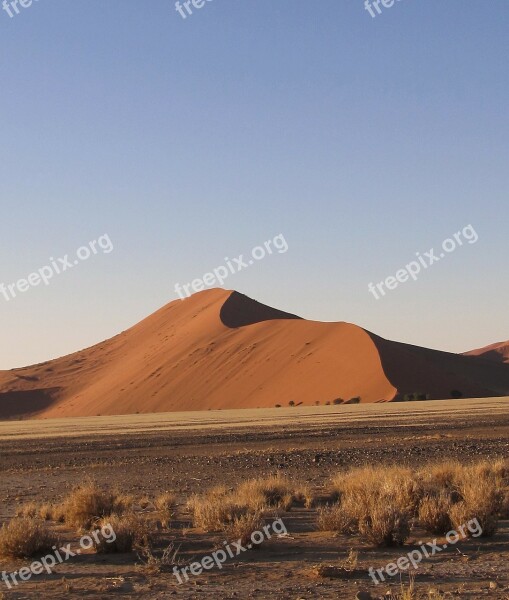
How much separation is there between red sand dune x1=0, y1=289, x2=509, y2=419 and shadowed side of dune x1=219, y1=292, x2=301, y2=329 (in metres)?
0.21

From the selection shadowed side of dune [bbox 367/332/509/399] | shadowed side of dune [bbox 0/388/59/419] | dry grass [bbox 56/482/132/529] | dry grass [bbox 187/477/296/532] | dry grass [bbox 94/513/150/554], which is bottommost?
shadowed side of dune [bbox 367/332/509/399]

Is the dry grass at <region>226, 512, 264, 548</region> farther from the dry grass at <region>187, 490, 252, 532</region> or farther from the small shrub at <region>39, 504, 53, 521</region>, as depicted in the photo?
the small shrub at <region>39, 504, 53, 521</region>

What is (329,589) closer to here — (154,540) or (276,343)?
(154,540)

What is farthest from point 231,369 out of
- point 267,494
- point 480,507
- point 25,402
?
point 480,507

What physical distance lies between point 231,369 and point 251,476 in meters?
79.3

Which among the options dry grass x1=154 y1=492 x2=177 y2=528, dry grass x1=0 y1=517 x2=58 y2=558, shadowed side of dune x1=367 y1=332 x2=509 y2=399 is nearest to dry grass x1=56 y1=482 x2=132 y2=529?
dry grass x1=154 y1=492 x2=177 y2=528

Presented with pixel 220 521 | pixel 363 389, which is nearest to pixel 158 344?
pixel 363 389

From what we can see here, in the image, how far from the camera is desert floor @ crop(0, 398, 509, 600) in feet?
27.6

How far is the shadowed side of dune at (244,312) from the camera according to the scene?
11850 cm

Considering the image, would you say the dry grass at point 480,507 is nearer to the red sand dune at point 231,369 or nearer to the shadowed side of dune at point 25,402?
the red sand dune at point 231,369

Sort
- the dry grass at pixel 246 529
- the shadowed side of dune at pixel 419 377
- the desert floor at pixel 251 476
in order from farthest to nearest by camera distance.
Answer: the shadowed side of dune at pixel 419 377
the dry grass at pixel 246 529
the desert floor at pixel 251 476

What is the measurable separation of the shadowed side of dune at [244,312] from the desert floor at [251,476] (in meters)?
76.9

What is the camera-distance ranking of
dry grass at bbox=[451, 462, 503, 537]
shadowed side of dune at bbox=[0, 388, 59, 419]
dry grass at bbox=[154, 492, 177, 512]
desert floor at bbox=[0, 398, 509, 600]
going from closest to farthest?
1. desert floor at bbox=[0, 398, 509, 600]
2. dry grass at bbox=[451, 462, 503, 537]
3. dry grass at bbox=[154, 492, 177, 512]
4. shadowed side of dune at bbox=[0, 388, 59, 419]

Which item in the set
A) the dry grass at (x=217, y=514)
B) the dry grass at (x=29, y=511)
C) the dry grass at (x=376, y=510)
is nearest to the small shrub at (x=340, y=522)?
the dry grass at (x=376, y=510)
